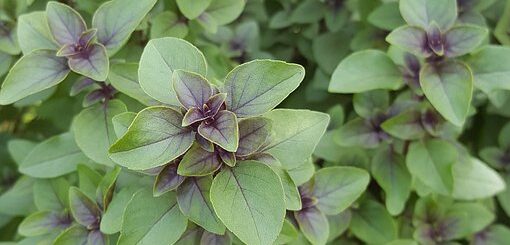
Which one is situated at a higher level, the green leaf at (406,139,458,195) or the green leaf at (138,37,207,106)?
the green leaf at (138,37,207,106)

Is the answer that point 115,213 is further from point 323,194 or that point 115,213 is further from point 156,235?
point 323,194

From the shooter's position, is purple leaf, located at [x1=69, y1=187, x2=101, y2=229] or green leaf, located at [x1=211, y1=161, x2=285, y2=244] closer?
green leaf, located at [x1=211, y1=161, x2=285, y2=244]

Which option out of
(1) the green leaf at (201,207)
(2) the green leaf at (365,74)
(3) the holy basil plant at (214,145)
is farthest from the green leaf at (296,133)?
(2) the green leaf at (365,74)

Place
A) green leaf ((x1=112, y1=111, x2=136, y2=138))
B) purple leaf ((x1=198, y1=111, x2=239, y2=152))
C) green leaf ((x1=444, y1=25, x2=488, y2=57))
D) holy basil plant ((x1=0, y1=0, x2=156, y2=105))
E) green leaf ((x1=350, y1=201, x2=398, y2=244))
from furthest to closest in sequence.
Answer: green leaf ((x1=350, y1=201, x2=398, y2=244))
green leaf ((x1=444, y1=25, x2=488, y2=57))
holy basil plant ((x1=0, y1=0, x2=156, y2=105))
green leaf ((x1=112, y1=111, x2=136, y2=138))
purple leaf ((x1=198, y1=111, x2=239, y2=152))

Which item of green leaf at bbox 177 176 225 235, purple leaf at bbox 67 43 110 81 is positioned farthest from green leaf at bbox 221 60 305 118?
purple leaf at bbox 67 43 110 81

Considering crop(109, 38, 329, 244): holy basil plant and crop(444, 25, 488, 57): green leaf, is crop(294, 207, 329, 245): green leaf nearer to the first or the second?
crop(109, 38, 329, 244): holy basil plant

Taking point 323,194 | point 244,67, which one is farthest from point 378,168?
point 244,67

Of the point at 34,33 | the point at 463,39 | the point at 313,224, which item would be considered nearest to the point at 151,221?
the point at 313,224
